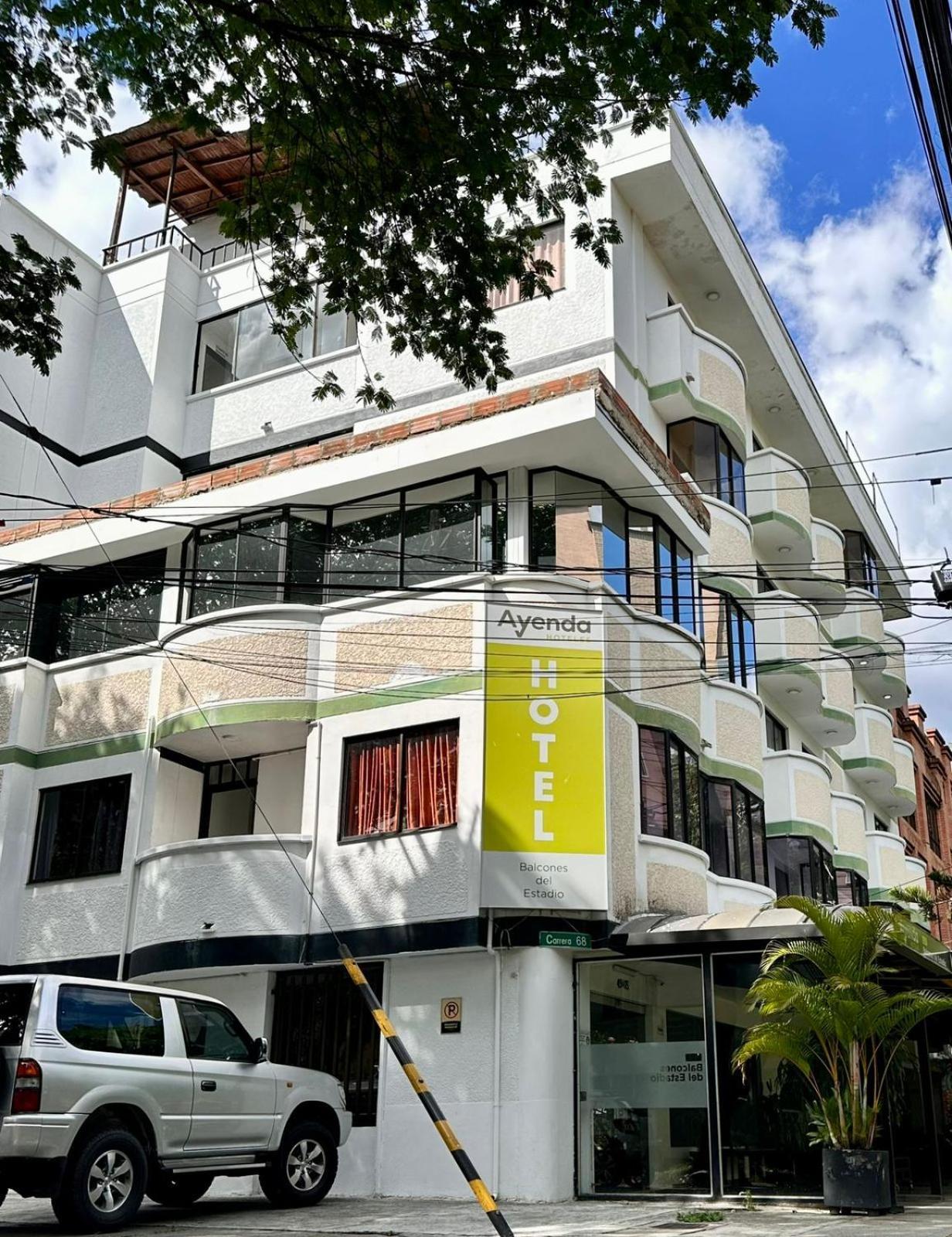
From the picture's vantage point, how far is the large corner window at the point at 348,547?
1964 cm

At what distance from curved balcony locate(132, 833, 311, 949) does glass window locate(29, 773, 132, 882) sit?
4.79ft

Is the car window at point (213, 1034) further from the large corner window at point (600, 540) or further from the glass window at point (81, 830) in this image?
the large corner window at point (600, 540)

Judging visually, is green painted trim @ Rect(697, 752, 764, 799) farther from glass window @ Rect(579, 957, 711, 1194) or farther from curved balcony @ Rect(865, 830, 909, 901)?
curved balcony @ Rect(865, 830, 909, 901)

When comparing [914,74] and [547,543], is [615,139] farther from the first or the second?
[914,74]

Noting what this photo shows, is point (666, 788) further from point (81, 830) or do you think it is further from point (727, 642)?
point (81, 830)

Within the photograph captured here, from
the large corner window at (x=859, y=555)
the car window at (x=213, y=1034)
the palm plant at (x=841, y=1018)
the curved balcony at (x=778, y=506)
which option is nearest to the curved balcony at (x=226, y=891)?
the car window at (x=213, y=1034)

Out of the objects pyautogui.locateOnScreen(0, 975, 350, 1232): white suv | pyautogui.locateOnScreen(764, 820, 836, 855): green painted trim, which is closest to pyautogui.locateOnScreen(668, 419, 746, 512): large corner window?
pyautogui.locateOnScreen(764, 820, 836, 855): green painted trim

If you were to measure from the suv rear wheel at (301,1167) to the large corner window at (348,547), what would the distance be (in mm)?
7688

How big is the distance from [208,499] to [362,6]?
11234 millimetres

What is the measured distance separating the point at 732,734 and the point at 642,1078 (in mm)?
7597

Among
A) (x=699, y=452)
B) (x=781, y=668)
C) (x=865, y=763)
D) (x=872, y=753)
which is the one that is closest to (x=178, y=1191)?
(x=699, y=452)

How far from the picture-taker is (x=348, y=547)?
20.6 m

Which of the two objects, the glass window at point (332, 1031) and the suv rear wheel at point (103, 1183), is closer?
the suv rear wheel at point (103, 1183)

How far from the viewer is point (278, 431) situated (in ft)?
85.4
